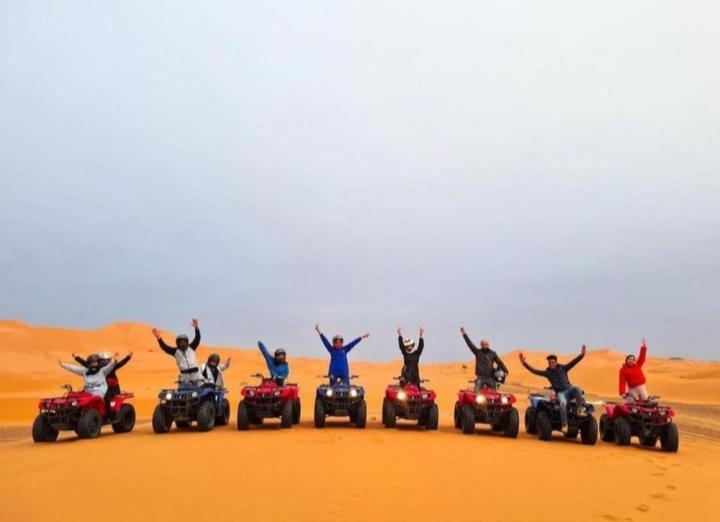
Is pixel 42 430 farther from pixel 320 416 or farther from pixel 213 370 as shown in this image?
pixel 320 416

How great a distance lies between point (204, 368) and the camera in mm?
14453

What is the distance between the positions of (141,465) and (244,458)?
5.07ft

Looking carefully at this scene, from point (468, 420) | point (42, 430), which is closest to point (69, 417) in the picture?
point (42, 430)

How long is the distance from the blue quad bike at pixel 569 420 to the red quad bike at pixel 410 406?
2.40m

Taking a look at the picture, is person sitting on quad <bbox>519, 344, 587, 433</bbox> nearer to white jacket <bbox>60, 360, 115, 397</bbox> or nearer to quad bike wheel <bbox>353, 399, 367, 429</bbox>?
quad bike wheel <bbox>353, 399, 367, 429</bbox>

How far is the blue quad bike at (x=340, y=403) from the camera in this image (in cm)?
1413

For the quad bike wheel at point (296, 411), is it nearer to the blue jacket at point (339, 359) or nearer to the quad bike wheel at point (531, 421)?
the blue jacket at point (339, 359)

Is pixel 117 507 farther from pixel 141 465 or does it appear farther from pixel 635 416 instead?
pixel 635 416

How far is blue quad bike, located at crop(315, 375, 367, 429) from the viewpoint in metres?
14.1

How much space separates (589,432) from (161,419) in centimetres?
932

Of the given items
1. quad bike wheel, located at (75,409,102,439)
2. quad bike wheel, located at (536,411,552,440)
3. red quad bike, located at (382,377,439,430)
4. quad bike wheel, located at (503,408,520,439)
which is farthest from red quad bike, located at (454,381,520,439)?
quad bike wheel, located at (75,409,102,439)

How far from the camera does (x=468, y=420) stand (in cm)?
1391

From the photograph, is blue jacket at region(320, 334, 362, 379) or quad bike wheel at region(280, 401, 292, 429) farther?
blue jacket at region(320, 334, 362, 379)

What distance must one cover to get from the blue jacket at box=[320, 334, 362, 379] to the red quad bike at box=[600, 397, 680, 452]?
6.22m
